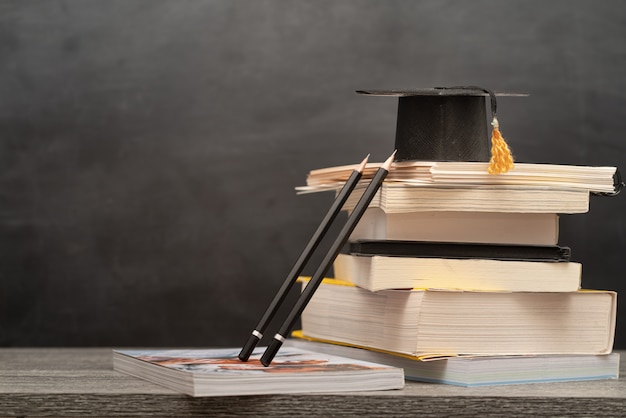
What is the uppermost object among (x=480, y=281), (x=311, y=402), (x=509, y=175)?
(x=509, y=175)

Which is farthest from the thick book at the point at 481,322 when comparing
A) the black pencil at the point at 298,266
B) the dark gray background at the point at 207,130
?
the dark gray background at the point at 207,130

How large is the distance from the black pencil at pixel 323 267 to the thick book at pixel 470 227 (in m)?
0.06

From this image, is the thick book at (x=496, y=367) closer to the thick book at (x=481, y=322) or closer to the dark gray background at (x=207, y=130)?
the thick book at (x=481, y=322)

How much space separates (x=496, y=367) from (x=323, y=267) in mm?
234

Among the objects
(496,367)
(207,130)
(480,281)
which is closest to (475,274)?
(480,281)

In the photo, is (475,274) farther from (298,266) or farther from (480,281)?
(298,266)

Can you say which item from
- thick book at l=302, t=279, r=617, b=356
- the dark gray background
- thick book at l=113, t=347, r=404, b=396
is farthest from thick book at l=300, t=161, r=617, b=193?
the dark gray background

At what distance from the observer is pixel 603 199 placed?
5.59 feet

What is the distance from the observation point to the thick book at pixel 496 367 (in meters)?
1.04

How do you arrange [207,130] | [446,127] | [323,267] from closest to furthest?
[323,267], [446,127], [207,130]

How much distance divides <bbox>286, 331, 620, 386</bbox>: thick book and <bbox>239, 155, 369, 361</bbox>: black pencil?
147 millimetres

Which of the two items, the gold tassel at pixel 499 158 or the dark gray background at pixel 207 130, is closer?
the gold tassel at pixel 499 158

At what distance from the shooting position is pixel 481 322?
1.07 m

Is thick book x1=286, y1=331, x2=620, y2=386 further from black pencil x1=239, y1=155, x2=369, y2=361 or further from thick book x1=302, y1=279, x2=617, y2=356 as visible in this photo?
black pencil x1=239, y1=155, x2=369, y2=361
